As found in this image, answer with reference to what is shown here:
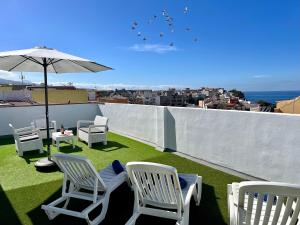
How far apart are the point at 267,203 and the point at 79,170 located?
2414 millimetres

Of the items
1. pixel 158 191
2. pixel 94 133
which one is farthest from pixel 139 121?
pixel 158 191

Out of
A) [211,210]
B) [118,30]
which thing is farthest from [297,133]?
[118,30]

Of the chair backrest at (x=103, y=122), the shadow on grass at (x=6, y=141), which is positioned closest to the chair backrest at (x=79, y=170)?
the chair backrest at (x=103, y=122)

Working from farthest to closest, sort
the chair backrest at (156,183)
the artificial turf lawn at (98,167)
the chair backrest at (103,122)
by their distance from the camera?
1. the chair backrest at (103,122)
2. the artificial turf lawn at (98,167)
3. the chair backrest at (156,183)

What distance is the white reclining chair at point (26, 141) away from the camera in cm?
644

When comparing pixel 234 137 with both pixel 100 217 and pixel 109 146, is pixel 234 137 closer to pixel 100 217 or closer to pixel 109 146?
pixel 100 217

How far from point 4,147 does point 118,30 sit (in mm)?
10669

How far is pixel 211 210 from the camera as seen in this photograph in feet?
11.9

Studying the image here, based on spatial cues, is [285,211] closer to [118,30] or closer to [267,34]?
[118,30]

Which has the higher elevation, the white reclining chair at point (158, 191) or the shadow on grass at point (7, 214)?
the white reclining chair at point (158, 191)

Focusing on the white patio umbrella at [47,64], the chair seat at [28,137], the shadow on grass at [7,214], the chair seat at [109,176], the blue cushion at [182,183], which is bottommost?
the shadow on grass at [7,214]

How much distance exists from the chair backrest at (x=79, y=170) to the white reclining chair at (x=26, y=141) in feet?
12.0

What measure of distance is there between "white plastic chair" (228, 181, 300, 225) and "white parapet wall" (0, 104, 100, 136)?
9255 mm

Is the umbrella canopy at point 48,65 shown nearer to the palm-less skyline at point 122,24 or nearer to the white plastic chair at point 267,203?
the palm-less skyline at point 122,24
